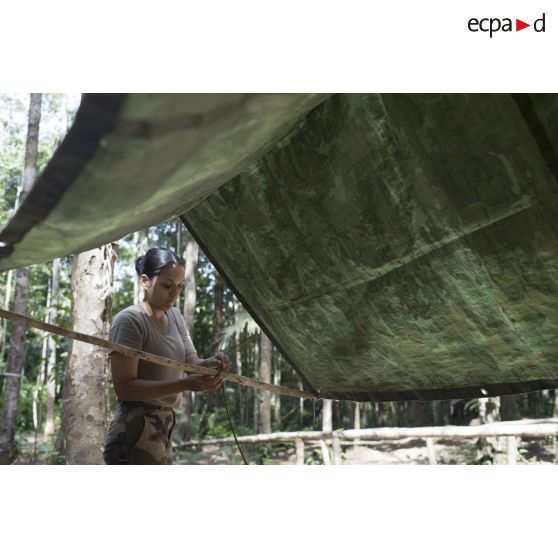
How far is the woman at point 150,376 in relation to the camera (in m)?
2.05

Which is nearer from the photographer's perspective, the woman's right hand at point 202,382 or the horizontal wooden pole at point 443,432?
the woman's right hand at point 202,382

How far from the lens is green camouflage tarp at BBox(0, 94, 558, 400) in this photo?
52.5 inches

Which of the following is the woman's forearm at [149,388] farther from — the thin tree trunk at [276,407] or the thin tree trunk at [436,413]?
the thin tree trunk at [436,413]

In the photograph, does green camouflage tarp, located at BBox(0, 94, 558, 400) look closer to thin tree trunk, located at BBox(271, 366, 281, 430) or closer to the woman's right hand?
the woman's right hand

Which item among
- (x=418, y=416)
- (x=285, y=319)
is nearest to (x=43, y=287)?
(x=418, y=416)

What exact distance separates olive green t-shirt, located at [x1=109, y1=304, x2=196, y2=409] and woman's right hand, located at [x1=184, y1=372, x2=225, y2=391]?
170mm

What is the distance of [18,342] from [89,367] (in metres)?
3.96

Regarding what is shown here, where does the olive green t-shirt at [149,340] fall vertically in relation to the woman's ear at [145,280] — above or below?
below

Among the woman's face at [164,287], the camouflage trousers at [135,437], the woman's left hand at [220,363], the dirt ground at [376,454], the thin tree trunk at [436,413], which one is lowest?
the dirt ground at [376,454]

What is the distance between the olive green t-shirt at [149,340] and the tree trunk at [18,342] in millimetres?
5618

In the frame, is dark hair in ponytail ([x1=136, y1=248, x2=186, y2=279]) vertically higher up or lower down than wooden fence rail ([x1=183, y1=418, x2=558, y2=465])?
higher up

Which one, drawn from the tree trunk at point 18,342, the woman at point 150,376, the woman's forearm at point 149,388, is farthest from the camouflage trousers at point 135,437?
the tree trunk at point 18,342

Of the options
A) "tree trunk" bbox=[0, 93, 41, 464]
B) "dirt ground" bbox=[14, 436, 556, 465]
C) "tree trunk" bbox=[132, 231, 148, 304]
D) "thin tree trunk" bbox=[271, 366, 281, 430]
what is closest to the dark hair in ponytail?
"tree trunk" bbox=[0, 93, 41, 464]
